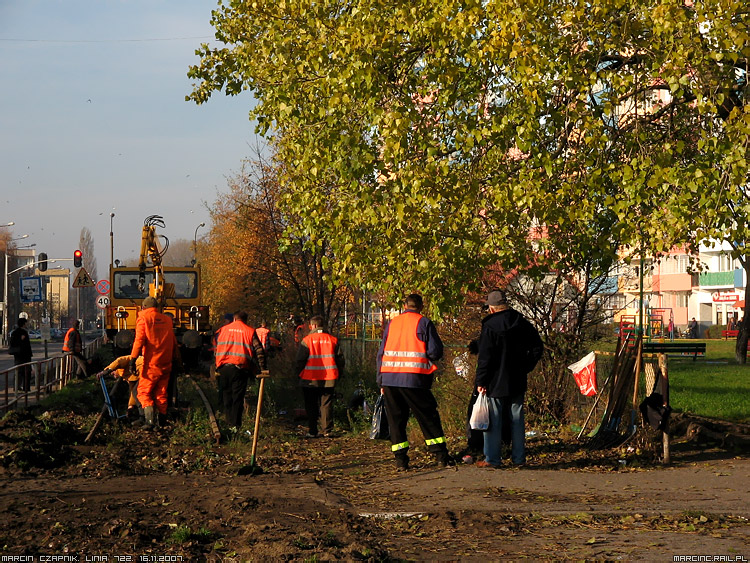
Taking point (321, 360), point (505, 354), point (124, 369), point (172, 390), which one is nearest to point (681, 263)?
point (172, 390)

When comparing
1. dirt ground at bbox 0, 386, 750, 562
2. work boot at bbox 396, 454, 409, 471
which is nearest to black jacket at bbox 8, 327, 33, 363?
dirt ground at bbox 0, 386, 750, 562

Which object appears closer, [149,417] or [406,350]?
[406,350]

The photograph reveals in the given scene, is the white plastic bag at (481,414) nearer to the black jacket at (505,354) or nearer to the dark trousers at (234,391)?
the black jacket at (505,354)

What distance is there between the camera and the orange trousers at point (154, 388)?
13.3 meters

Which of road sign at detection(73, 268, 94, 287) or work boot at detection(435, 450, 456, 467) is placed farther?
road sign at detection(73, 268, 94, 287)

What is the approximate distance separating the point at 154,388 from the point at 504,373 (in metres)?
5.41

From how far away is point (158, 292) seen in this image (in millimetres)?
25984

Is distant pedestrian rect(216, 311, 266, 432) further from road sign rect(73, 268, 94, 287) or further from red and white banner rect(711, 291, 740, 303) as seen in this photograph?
red and white banner rect(711, 291, 740, 303)

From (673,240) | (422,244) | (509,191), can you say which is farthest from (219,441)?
(673,240)

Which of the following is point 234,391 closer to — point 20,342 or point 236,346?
point 236,346

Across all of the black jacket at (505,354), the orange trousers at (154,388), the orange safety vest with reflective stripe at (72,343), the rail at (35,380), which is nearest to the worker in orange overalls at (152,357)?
the orange trousers at (154,388)

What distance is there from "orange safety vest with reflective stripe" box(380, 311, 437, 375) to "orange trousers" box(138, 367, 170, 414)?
4.02m

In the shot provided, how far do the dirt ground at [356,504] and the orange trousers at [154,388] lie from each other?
1.16 m

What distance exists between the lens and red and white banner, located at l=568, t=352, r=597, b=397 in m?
11.5
